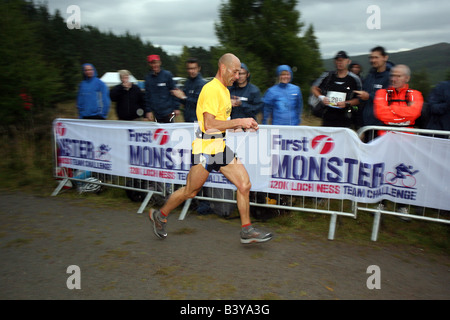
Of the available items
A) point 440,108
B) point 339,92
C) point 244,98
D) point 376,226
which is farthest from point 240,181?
point 440,108

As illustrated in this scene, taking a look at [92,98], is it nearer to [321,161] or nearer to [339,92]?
[339,92]

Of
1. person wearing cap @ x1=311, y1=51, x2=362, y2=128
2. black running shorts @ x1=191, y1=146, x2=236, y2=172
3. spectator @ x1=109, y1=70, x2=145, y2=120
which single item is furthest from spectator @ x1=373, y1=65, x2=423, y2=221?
spectator @ x1=109, y1=70, x2=145, y2=120

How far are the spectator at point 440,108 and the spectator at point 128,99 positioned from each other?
5.32 metres

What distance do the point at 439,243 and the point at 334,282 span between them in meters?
2.04

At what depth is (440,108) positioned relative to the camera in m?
5.84

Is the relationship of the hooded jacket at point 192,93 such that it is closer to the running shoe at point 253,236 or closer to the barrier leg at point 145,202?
the barrier leg at point 145,202

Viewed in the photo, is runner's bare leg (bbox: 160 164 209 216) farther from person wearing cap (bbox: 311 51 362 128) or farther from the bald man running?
person wearing cap (bbox: 311 51 362 128)

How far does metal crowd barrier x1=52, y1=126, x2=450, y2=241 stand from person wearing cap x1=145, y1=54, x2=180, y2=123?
154 centimetres

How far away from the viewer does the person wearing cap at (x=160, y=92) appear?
25.2 feet

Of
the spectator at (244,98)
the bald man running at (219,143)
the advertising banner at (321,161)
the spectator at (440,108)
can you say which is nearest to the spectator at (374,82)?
the spectator at (440,108)

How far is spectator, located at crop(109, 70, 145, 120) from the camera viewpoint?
26.7ft


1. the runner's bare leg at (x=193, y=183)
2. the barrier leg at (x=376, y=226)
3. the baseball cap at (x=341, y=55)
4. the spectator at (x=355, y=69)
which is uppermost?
the baseball cap at (x=341, y=55)

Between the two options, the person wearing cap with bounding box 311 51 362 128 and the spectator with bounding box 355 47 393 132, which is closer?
the spectator with bounding box 355 47 393 132

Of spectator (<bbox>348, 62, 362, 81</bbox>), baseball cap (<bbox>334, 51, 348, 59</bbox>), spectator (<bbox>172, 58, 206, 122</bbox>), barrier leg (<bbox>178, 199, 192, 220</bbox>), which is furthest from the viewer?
spectator (<bbox>348, 62, 362, 81</bbox>)
